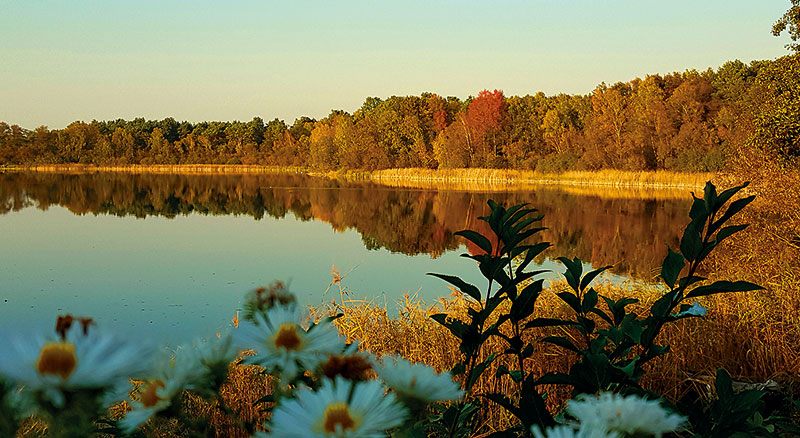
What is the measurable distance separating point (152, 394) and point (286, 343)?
0.11m

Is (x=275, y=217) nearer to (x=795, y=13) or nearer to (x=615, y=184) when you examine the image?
(x=795, y=13)

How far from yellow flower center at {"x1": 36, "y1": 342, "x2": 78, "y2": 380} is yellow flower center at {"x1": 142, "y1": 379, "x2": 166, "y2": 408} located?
0.10m

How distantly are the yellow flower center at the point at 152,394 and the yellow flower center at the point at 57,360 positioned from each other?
0.33 ft

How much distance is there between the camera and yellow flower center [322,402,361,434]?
0.38 meters

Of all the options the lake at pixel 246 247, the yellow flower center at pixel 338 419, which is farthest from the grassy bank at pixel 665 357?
the yellow flower center at pixel 338 419

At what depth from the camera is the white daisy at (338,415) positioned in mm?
368

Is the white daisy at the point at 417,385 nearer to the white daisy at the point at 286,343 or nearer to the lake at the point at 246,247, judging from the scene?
the white daisy at the point at 286,343

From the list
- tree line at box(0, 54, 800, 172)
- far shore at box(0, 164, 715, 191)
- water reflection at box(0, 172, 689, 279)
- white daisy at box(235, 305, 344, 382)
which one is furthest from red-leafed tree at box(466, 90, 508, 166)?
white daisy at box(235, 305, 344, 382)

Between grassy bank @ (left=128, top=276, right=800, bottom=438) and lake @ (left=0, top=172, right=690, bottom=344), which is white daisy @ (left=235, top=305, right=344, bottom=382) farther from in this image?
grassy bank @ (left=128, top=276, right=800, bottom=438)

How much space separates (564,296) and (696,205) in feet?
1.51

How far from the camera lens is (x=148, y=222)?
21.1 m

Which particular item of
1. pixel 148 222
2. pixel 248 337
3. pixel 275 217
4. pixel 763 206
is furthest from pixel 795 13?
pixel 148 222

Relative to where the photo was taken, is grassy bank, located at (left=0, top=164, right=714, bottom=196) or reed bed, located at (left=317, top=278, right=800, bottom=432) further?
grassy bank, located at (left=0, top=164, right=714, bottom=196)

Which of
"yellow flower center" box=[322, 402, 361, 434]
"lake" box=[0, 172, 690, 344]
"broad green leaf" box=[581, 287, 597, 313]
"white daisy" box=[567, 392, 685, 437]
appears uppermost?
"yellow flower center" box=[322, 402, 361, 434]
